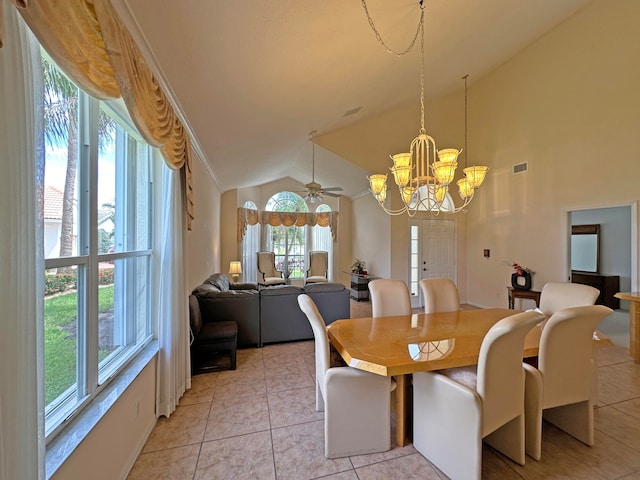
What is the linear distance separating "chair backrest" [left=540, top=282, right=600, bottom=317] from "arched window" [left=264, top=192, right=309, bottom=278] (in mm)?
6153

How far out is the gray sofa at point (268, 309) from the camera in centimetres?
344

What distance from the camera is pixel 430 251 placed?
6.03 meters

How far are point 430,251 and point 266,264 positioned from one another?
4192 millimetres

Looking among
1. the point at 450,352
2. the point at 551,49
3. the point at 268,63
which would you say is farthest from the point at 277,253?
the point at 551,49

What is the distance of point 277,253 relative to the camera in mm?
7973

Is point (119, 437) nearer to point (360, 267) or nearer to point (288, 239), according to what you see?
point (360, 267)

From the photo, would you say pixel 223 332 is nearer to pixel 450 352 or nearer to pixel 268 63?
pixel 450 352

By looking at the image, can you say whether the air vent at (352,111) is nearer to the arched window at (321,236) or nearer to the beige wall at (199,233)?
the beige wall at (199,233)

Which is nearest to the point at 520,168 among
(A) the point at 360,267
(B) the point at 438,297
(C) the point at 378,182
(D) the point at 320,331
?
(B) the point at 438,297

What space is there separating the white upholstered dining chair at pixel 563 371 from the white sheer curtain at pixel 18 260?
2410 mm

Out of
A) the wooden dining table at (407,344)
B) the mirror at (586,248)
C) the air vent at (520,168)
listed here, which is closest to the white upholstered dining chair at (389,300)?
the wooden dining table at (407,344)

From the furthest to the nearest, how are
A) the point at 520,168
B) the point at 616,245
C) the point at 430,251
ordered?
the point at 430,251 < the point at 616,245 < the point at 520,168

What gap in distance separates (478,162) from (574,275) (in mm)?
3413

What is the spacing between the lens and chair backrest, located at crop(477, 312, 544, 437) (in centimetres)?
143
